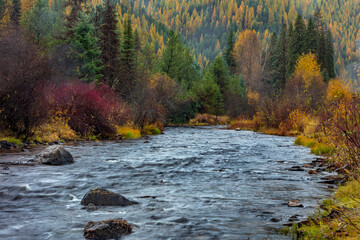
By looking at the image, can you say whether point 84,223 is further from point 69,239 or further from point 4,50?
point 4,50

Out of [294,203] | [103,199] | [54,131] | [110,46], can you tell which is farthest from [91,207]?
[110,46]

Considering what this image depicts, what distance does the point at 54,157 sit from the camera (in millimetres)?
12055

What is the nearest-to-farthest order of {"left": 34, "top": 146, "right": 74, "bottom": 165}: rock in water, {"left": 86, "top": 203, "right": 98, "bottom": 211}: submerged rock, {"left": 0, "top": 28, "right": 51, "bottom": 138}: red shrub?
{"left": 86, "top": 203, "right": 98, "bottom": 211}: submerged rock, {"left": 34, "top": 146, "right": 74, "bottom": 165}: rock in water, {"left": 0, "top": 28, "right": 51, "bottom": 138}: red shrub

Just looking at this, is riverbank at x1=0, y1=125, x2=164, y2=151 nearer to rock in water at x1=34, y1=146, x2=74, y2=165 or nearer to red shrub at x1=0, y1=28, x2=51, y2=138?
red shrub at x1=0, y1=28, x2=51, y2=138

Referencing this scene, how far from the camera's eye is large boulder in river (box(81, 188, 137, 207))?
7.04 metres

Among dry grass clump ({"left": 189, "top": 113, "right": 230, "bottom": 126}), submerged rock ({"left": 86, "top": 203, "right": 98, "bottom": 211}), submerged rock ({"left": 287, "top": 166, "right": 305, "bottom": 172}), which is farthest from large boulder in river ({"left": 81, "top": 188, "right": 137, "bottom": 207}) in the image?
dry grass clump ({"left": 189, "top": 113, "right": 230, "bottom": 126})

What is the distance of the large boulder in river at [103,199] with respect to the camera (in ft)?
23.1

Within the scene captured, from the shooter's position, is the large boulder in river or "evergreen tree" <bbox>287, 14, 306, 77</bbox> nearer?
the large boulder in river

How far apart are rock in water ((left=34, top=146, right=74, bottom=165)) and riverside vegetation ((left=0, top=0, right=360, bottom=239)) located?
4634 mm

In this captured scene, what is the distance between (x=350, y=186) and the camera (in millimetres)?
7273

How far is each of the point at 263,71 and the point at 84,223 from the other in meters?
61.0

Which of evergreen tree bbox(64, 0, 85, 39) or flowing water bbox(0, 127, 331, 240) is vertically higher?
evergreen tree bbox(64, 0, 85, 39)

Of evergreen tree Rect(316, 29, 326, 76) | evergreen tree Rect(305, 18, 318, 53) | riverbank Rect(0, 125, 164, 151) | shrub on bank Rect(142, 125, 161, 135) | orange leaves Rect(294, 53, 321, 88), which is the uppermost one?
evergreen tree Rect(305, 18, 318, 53)

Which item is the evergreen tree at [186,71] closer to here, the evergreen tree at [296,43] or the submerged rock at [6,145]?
the evergreen tree at [296,43]
